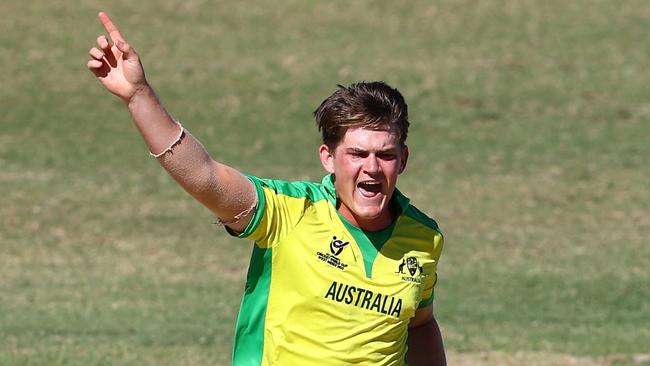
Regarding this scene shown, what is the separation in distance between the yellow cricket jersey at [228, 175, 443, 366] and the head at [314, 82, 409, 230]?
15 centimetres

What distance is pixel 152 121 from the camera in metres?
4.34

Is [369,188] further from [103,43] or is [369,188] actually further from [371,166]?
[103,43]

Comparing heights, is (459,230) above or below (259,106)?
below

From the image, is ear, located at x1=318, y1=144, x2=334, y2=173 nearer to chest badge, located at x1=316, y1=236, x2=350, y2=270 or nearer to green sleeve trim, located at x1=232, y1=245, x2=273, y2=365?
chest badge, located at x1=316, y1=236, x2=350, y2=270

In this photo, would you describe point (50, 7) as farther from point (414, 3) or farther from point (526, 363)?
point (526, 363)

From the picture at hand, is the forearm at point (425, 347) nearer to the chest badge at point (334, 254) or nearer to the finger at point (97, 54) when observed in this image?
the chest badge at point (334, 254)

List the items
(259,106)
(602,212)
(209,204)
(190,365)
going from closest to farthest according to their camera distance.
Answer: (209,204) → (190,365) → (602,212) → (259,106)

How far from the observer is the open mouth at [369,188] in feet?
15.8

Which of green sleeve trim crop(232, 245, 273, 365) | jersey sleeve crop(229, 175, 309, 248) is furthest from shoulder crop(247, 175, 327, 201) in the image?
green sleeve trim crop(232, 245, 273, 365)

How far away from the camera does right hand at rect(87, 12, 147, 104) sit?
4.32 m

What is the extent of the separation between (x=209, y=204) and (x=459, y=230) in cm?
1219

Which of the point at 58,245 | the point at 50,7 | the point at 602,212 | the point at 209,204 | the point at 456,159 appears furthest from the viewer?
the point at 50,7

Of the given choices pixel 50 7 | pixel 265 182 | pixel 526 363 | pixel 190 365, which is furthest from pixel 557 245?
pixel 50 7

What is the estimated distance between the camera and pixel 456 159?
66.0 ft
